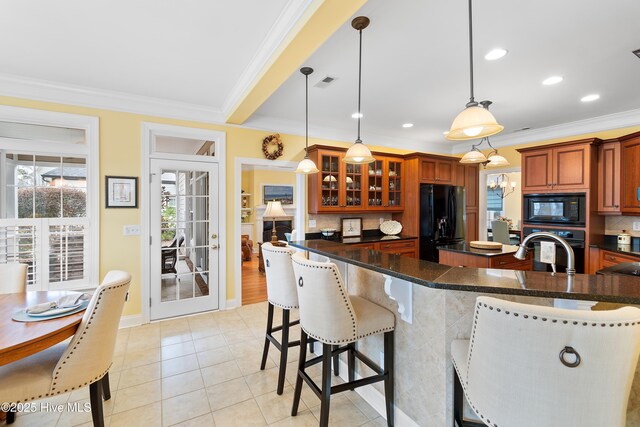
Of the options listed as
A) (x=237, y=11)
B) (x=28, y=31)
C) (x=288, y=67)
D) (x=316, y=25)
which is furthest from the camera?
(x=288, y=67)

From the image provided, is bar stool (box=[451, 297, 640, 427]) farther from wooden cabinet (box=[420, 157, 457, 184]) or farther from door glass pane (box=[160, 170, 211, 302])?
wooden cabinet (box=[420, 157, 457, 184])

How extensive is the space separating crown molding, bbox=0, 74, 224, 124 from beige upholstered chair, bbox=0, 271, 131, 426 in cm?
249

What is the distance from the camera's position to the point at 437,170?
519 cm

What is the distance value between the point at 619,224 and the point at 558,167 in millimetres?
1136

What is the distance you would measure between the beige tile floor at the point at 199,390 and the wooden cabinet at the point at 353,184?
2.07 meters

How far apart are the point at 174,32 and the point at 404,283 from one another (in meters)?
2.40

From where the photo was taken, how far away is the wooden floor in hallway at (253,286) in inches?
176

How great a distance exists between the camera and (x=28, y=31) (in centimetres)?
219

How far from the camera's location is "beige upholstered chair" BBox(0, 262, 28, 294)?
2.26m

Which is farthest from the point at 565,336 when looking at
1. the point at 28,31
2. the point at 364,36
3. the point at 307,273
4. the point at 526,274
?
the point at 28,31

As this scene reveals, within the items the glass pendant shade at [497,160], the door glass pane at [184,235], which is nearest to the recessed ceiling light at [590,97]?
the glass pendant shade at [497,160]

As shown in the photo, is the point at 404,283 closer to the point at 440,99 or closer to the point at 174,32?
Answer: the point at 174,32

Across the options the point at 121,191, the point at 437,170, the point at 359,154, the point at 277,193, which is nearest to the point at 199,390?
the point at 359,154

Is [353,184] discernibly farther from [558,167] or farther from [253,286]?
[558,167]
